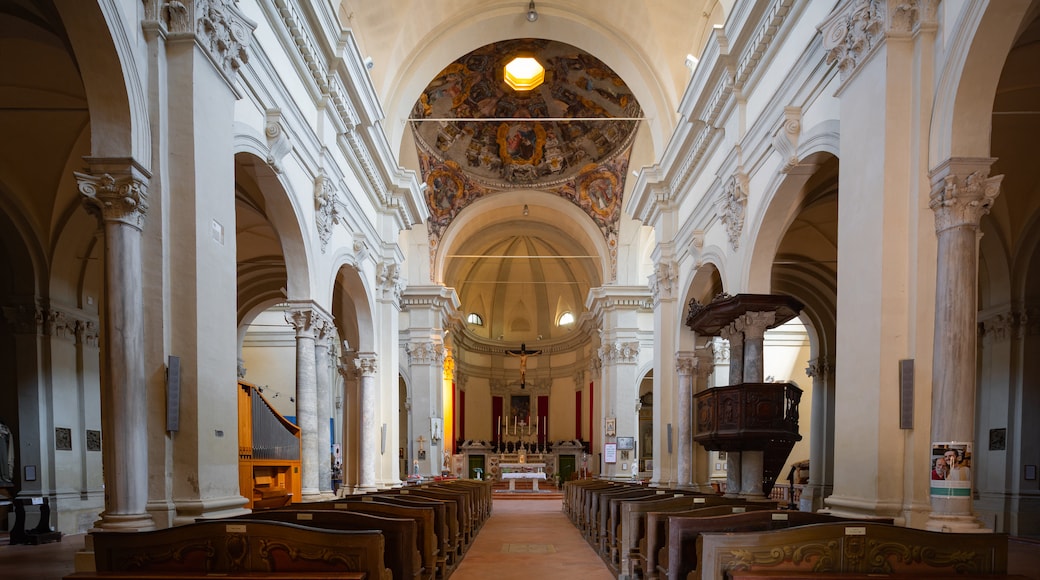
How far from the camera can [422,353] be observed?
26.9m

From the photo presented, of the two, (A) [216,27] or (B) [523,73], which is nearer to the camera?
(A) [216,27]

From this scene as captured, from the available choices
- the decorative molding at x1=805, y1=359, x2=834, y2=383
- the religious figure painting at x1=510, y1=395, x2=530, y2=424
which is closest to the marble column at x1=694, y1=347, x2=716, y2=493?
the decorative molding at x1=805, y1=359, x2=834, y2=383

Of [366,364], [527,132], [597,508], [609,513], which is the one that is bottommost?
[597,508]

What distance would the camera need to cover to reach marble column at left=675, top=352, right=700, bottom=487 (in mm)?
15195

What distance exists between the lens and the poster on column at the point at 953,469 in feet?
19.6

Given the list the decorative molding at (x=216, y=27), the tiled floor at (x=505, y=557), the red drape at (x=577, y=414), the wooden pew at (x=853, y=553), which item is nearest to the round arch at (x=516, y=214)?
the red drape at (x=577, y=414)

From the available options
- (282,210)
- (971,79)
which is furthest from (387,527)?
(282,210)

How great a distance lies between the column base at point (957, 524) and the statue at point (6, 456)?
10755 millimetres

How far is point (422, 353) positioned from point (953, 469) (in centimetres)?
2182

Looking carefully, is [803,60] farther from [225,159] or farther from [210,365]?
[210,365]

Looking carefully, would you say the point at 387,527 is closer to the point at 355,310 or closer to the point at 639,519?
the point at 639,519

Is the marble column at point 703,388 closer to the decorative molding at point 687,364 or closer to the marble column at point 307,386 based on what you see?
the decorative molding at point 687,364

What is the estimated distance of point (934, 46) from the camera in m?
6.66

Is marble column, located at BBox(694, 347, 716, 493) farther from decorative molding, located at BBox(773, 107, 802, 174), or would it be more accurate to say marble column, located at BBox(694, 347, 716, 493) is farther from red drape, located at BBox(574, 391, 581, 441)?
red drape, located at BBox(574, 391, 581, 441)
